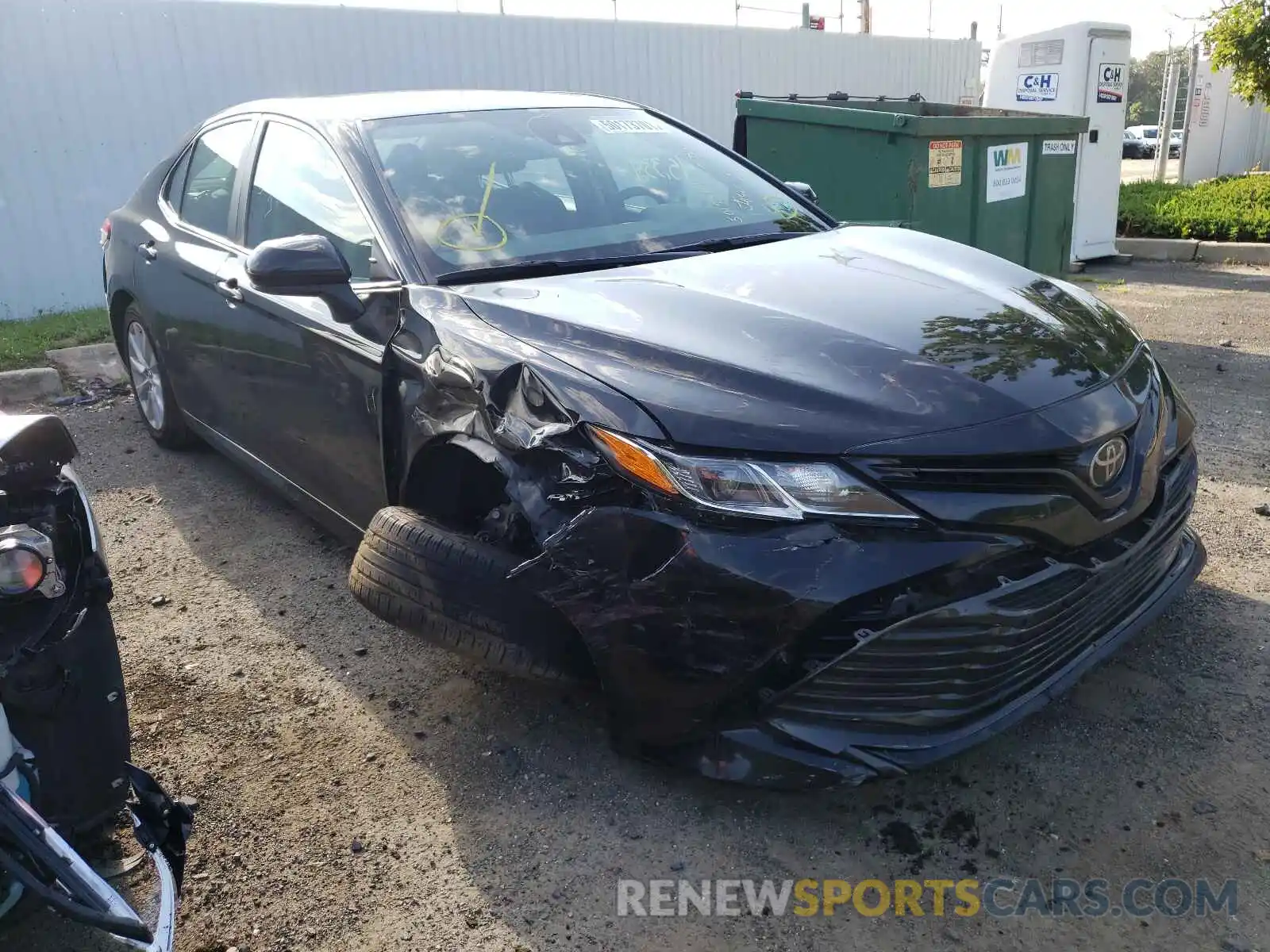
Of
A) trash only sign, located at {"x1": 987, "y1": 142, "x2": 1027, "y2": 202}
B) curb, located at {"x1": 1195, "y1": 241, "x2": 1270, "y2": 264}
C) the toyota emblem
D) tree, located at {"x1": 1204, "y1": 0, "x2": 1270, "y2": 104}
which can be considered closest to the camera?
the toyota emblem

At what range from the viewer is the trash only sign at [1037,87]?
Result: 1062 cm

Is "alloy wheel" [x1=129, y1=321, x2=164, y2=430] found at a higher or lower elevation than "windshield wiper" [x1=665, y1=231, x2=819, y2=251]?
lower

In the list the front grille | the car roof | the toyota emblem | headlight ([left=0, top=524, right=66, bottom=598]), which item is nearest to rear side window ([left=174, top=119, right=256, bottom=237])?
the car roof

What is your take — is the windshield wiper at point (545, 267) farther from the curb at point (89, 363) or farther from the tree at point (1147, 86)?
the tree at point (1147, 86)

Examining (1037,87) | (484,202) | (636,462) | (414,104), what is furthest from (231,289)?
(1037,87)

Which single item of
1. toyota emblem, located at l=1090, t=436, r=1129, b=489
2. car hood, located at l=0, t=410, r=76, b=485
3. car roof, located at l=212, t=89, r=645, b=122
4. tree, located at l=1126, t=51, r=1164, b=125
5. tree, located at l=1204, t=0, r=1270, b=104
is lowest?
toyota emblem, located at l=1090, t=436, r=1129, b=489

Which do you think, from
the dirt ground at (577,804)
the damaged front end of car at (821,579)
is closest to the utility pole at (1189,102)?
the dirt ground at (577,804)

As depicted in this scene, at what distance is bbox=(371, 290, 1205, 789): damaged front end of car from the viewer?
2.12 m

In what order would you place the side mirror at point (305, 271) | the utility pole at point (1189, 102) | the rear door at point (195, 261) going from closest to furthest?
the side mirror at point (305, 271)
the rear door at point (195, 261)
the utility pole at point (1189, 102)

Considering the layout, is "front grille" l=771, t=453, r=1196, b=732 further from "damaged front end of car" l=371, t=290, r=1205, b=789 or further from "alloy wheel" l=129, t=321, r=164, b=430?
"alloy wheel" l=129, t=321, r=164, b=430

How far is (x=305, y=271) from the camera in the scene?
2857mm

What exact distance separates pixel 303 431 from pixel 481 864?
1657 mm

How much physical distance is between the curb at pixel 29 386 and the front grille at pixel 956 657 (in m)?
5.65

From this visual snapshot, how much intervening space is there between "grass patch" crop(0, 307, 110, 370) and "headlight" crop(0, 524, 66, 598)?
15.8ft
